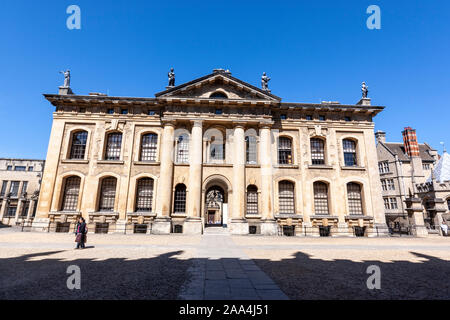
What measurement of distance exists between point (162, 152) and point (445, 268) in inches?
777

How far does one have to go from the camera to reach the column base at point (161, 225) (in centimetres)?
1903

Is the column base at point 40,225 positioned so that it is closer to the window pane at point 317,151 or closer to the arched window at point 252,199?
the arched window at point 252,199

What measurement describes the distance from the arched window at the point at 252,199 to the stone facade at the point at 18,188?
115ft

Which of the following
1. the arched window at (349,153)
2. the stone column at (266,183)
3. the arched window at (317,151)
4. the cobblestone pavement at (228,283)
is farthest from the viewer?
the arched window at (349,153)

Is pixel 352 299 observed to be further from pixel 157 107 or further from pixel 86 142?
pixel 86 142

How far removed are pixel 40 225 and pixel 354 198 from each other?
29776 millimetres

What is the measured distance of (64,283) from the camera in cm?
551

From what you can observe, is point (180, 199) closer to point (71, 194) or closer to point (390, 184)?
point (71, 194)

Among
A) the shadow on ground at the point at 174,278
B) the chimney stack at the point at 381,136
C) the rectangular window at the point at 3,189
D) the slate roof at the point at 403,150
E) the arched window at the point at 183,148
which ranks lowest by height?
the shadow on ground at the point at 174,278

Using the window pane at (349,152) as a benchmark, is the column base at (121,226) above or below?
below

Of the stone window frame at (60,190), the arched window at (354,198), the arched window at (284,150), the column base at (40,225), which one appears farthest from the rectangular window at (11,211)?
the arched window at (354,198)

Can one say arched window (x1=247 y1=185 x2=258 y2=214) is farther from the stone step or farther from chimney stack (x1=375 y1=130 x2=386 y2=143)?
chimney stack (x1=375 y1=130 x2=386 y2=143)

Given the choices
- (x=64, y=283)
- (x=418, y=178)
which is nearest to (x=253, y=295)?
(x=64, y=283)

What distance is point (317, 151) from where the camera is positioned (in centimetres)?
2344
